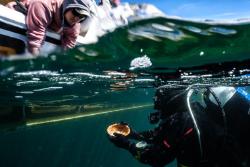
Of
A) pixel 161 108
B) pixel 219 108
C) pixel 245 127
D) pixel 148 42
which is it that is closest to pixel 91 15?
pixel 148 42

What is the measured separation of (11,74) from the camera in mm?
9297

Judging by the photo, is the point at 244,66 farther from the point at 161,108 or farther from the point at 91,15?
the point at 91,15

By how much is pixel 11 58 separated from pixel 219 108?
4.77 metres

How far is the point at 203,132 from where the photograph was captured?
254 inches

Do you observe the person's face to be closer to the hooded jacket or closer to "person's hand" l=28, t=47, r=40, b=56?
the hooded jacket

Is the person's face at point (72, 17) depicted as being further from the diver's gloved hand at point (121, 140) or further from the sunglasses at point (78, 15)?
the diver's gloved hand at point (121, 140)

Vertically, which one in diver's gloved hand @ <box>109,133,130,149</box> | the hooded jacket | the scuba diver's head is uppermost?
the hooded jacket

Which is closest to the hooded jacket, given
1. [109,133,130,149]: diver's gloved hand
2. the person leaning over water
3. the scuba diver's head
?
the person leaning over water

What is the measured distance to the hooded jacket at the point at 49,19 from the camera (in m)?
5.62

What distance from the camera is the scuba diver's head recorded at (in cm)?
711

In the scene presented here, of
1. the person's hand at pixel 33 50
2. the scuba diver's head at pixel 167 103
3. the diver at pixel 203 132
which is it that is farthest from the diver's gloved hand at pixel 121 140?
the person's hand at pixel 33 50

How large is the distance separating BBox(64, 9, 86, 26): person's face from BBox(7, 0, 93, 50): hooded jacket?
3.3 inches

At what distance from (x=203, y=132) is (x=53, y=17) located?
394cm

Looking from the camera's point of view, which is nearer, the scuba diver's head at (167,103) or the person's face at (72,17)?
the person's face at (72,17)
